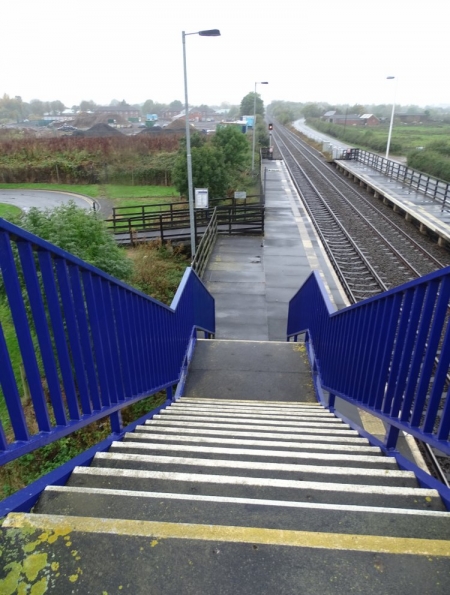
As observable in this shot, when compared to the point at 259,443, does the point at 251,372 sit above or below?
below

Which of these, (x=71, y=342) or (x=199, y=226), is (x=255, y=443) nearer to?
(x=71, y=342)

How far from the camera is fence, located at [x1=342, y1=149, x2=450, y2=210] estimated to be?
2309 cm

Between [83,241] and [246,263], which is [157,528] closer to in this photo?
[83,241]

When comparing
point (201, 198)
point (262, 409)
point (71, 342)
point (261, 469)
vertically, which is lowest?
point (262, 409)

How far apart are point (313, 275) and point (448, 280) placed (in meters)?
4.58

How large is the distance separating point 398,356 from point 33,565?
252 cm

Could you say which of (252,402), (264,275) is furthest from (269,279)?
(252,402)

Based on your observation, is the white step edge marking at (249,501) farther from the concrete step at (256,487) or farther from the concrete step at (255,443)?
the concrete step at (255,443)

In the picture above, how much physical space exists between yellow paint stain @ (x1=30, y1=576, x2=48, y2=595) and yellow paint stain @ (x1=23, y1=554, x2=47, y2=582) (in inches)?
1.1

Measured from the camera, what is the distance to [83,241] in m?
8.75

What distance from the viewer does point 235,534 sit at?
1789mm

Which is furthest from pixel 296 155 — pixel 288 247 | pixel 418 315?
pixel 418 315

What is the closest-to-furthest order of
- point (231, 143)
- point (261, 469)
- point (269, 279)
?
point (261, 469), point (269, 279), point (231, 143)

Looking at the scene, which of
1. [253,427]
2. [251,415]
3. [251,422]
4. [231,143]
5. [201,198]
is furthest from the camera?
[231,143]
